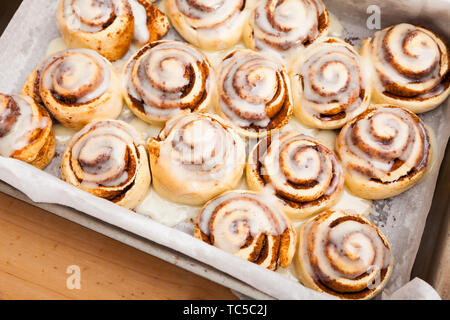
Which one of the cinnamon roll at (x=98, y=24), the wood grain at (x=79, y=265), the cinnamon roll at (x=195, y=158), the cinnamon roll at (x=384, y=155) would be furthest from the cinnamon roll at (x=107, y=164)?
the cinnamon roll at (x=384, y=155)

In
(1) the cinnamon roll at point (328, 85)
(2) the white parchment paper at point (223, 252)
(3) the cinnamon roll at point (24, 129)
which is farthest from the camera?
(1) the cinnamon roll at point (328, 85)

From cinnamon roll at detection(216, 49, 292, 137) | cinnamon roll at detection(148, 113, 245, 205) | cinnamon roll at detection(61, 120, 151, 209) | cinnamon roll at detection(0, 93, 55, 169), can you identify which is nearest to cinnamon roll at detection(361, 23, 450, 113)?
cinnamon roll at detection(216, 49, 292, 137)

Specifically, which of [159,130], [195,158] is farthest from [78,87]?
[195,158]

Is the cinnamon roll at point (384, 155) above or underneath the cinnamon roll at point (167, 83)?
underneath

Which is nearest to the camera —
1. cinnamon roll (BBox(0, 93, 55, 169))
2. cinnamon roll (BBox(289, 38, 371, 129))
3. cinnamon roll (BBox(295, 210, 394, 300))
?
cinnamon roll (BBox(295, 210, 394, 300))

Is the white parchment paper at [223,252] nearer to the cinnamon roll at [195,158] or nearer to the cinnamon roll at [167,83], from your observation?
the cinnamon roll at [195,158]

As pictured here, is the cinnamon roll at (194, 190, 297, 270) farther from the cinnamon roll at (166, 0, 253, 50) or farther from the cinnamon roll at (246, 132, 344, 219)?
the cinnamon roll at (166, 0, 253, 50)
